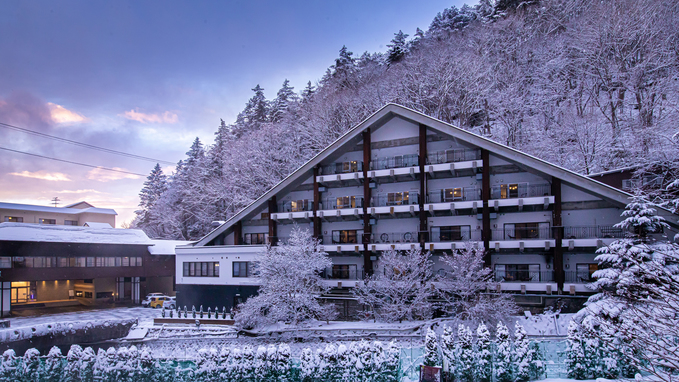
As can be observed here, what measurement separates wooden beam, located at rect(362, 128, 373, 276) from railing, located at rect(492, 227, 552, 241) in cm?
989

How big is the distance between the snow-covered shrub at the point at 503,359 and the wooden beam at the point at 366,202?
49.5ft

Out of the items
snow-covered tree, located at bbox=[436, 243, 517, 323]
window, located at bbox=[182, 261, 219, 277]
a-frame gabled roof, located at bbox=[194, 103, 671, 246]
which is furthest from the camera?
window, located at bbox=[182, 261, 219, 277]

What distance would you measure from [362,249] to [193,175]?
4846cm

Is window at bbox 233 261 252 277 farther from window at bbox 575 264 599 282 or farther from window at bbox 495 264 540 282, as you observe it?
window at bbox 575 264 599 282

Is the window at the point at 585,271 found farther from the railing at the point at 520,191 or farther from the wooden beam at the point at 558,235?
the railing at the point at 520,191

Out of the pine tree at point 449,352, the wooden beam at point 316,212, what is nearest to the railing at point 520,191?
the wooden beam at point 316,212

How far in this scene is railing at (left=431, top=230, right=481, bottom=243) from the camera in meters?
32.1

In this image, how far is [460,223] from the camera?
32969 mm

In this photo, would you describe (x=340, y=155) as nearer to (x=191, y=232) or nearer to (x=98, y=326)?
(x=98, y=326)

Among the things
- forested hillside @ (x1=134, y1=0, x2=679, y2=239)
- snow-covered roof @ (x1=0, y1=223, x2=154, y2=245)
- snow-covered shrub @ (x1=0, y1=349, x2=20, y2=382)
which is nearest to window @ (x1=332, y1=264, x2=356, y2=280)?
snow-covered shrub @ (x1=0, y1=349, x2=20, y2=382)

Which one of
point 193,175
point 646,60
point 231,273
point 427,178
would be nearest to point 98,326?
point 231,273

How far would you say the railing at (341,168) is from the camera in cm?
3672

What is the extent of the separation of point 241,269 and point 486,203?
70.4 feet

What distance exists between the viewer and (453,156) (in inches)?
1330
